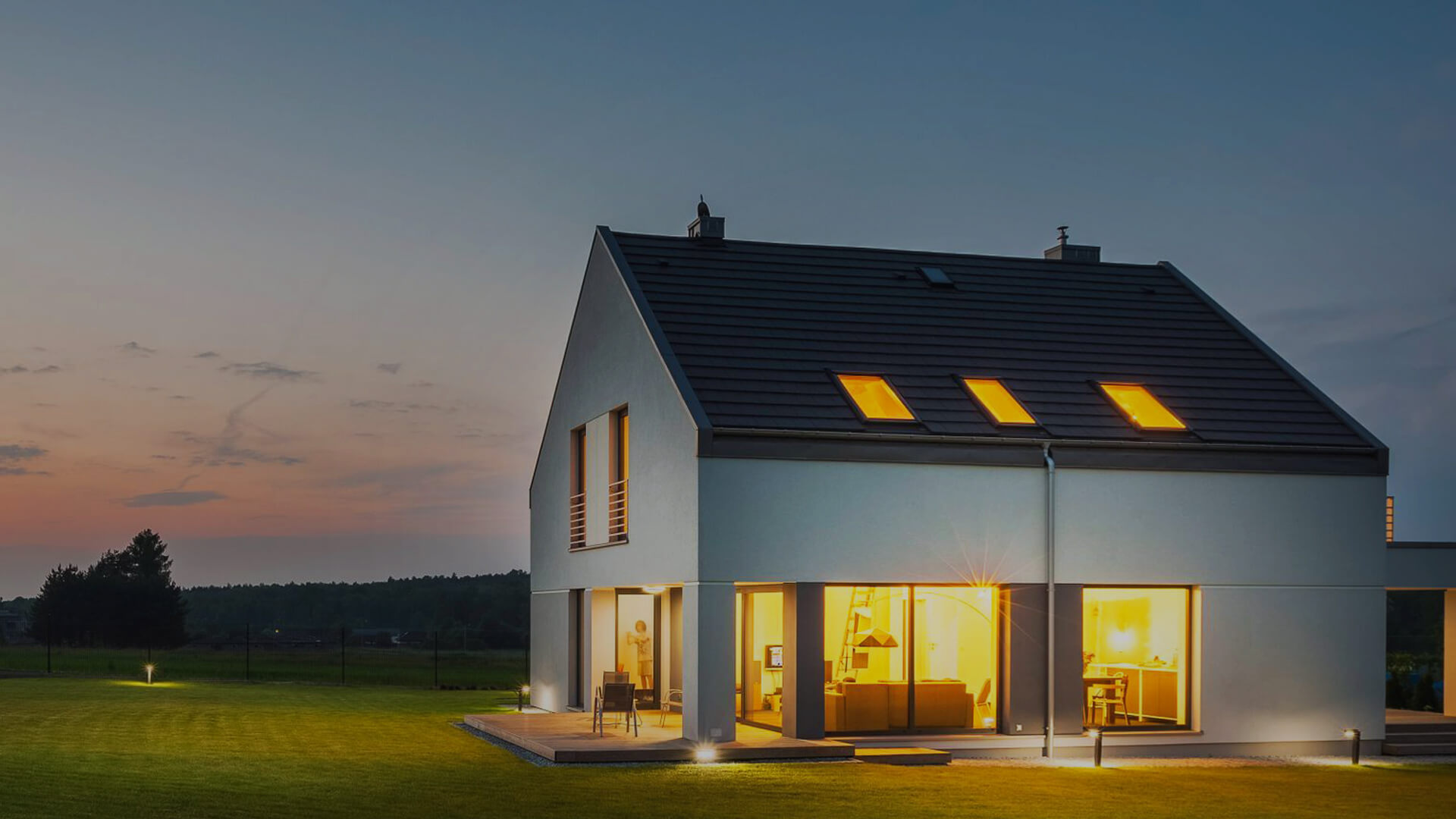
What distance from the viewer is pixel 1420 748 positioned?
17406mm

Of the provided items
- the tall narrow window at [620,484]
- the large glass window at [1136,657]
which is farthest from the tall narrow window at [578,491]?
the large glass window at [1136,657]

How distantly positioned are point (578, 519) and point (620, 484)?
256cm

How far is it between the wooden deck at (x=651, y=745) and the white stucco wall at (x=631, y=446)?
5.87 feet

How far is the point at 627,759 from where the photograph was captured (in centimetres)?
1458

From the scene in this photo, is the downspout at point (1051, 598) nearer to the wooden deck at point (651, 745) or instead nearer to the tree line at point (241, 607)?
the wooden deck at point (651, 745)

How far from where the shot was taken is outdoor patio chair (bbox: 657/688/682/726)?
18.1 m

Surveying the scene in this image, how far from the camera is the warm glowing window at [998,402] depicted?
16641mm

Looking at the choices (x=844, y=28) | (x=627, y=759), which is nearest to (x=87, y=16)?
(x=844, y=28)

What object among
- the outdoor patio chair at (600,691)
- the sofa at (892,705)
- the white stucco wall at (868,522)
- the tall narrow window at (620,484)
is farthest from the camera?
the tall narrow window at (620,484)

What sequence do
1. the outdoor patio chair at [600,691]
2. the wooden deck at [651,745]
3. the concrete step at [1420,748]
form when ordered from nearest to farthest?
the wooden deck at [651,745] → the outdoor patio chair at [600,691] → the concrete step at [1420,748]

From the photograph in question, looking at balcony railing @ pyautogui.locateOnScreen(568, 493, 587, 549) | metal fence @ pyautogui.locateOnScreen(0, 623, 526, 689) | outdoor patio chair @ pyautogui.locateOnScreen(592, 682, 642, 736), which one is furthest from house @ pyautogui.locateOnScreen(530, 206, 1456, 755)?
metal fence @ pyautogui.locateOnScreen(0, 623, 526, 689)

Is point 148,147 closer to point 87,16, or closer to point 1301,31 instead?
point 87,16

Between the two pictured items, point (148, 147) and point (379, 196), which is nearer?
point (148, 147)

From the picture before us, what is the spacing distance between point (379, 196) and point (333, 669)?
21.7 meters
